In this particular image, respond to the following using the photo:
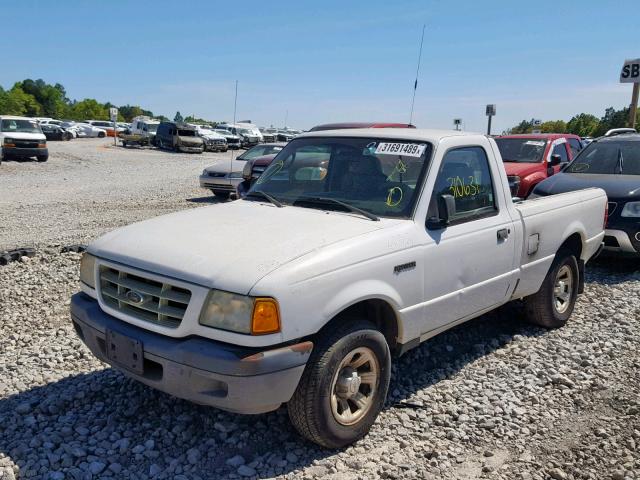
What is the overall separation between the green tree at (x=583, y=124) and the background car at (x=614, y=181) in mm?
50975

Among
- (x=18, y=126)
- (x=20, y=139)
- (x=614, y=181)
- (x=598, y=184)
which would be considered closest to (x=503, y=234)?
(x=598, y=184)

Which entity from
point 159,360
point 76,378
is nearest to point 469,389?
point 159,360

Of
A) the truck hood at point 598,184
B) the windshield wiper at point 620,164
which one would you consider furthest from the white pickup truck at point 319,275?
the windshield wiper at point 620,164

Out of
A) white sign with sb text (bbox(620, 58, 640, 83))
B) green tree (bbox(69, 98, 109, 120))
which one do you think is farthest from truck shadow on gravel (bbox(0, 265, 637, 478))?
green tree (bbox(69, 98, 109, 120))

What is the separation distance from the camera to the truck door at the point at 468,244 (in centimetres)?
381

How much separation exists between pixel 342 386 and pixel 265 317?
2.51 ft

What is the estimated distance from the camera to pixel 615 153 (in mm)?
8742

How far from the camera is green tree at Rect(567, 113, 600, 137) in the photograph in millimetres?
56237

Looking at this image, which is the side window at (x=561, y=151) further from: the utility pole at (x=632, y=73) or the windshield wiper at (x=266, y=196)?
the windshield wiper at (x=266, y=196)

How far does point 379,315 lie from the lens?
3623mm

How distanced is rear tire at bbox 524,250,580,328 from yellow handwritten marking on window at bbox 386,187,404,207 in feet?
6.94

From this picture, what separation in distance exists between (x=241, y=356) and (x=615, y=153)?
25.9 feet

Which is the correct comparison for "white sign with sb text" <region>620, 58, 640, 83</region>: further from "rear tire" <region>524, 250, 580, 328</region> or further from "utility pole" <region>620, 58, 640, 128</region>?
"rear tire" <region>524, 250, 580, 328</region>

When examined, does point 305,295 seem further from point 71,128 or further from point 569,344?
point 71,128
